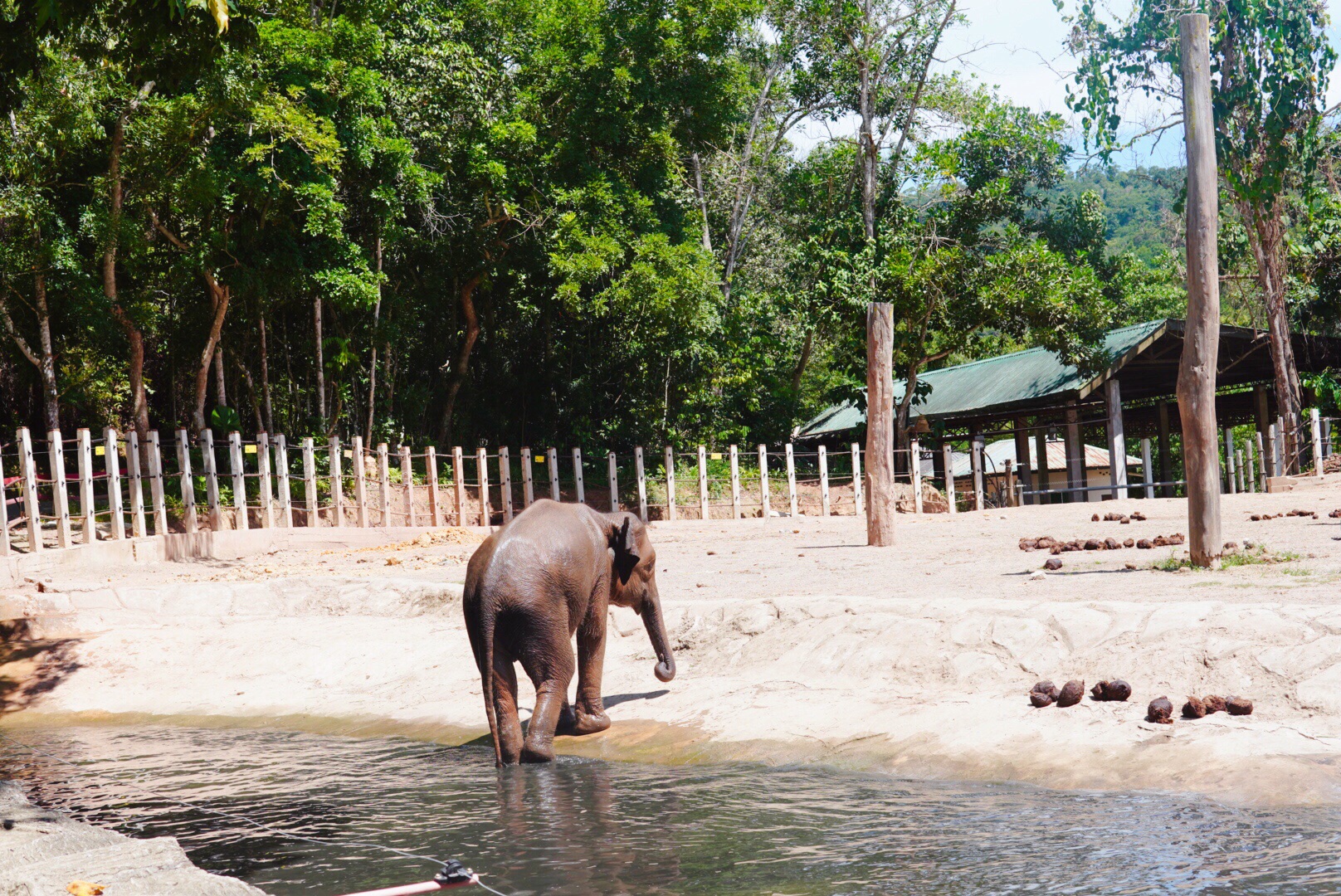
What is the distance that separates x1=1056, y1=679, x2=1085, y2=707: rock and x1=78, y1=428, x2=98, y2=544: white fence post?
13.6m

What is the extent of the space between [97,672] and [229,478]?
10.9 meters

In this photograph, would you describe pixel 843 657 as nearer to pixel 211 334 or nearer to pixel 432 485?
pixel 432 485

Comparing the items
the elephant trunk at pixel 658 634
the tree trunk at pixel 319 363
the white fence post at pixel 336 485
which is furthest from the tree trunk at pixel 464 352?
the elephant trunk at pixel 658 634

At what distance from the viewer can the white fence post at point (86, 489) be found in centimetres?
1612

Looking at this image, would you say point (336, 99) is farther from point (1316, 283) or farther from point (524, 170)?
point (1316, 283)

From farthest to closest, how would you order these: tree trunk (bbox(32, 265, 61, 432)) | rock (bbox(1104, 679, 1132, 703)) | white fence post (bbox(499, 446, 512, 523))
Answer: white fence post (bbox(499, 446, 512, 523)), tree trunk (bbox(32, 265, 61, 432)), rock (bbox(1104, 679, 1132, 703))

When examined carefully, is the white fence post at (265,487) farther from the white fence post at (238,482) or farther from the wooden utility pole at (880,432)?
the wooden utility pole at (880,432)

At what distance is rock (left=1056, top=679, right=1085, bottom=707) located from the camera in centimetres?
662

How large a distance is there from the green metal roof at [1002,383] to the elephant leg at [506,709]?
2144 cm

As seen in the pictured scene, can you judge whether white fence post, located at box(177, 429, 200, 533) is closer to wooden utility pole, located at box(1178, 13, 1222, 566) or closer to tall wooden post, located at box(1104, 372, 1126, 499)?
wooden utility pole, located at box(1178, 13, 1222, 566)

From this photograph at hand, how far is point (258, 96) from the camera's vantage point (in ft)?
64.2

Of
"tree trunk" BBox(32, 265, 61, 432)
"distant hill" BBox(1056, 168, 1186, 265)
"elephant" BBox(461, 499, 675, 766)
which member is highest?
"distant hill" BBox(1056, 168, 1186, 265)

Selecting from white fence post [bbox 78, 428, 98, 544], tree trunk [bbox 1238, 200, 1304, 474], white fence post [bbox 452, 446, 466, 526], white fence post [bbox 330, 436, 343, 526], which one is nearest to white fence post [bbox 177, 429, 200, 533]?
white fence post [bbox 78, 428, 98, 544]

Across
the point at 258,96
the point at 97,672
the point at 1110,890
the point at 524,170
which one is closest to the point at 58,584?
the point at 97,672
